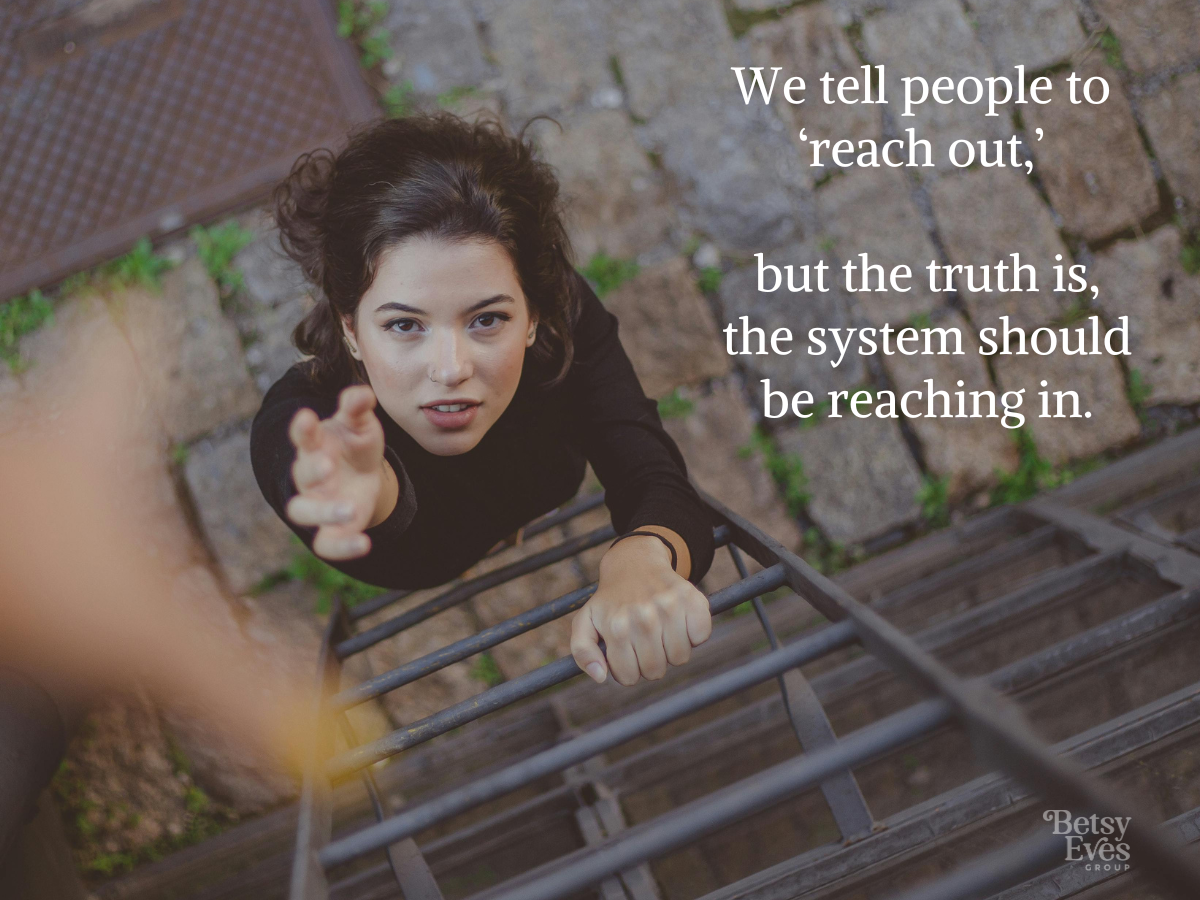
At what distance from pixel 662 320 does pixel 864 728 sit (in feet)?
4.42

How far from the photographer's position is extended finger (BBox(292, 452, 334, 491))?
0.89 m

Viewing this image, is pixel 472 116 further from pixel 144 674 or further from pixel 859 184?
pixel 144 674

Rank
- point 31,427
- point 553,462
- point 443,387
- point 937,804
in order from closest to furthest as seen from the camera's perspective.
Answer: point 443,387 < point 937,804 < point 553,462 < point 31,427

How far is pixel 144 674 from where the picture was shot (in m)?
2.33

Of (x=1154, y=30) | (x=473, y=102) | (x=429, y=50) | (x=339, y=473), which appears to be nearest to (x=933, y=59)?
(x=1154, y=30)

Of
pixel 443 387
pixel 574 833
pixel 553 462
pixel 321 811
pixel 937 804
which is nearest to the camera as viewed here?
pixel 321 811

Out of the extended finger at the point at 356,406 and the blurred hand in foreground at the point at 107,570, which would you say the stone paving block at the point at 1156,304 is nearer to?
the extended finger at the point at 356,406

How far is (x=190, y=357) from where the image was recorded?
2338mm

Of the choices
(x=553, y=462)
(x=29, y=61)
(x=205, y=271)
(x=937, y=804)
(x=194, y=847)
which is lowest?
(x=937, y=804)

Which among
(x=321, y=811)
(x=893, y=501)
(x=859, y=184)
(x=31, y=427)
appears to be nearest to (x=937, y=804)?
(x=321, y=811)

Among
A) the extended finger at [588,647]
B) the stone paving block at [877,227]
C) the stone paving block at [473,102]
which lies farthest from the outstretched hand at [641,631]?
the stone paving block at [473,102]

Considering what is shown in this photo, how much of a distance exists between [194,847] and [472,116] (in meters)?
2.38

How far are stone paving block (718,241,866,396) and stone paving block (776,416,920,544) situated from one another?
15 cm

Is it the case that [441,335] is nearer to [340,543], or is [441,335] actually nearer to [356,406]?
[356,406]
